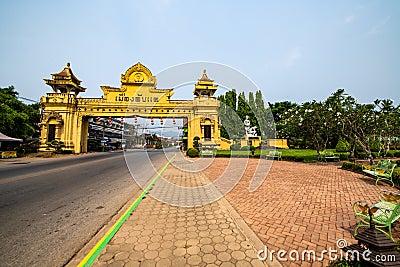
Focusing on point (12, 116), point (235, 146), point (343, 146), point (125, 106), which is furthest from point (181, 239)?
point (12, 116)

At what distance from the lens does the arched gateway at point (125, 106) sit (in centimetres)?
2525

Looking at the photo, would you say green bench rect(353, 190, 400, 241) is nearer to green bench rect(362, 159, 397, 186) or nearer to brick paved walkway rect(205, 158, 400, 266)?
brick paved walkway rect(205, 158, 400, 266)

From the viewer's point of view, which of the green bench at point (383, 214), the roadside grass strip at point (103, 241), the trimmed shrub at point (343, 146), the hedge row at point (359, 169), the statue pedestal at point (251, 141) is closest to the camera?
the roadside grass strip at point (103, 241)

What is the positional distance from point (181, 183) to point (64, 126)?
24391 mm

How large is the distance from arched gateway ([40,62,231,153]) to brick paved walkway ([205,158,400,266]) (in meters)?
19.3

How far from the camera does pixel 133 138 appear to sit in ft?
258

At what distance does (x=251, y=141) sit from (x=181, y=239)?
29.4m

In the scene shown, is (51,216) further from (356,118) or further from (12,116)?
(12,116)

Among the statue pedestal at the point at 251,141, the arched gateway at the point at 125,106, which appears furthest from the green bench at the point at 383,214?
the statue pedestal at the point at 251,141

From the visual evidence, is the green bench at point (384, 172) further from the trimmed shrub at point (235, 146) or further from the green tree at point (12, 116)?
the green tree at point (12, 116)

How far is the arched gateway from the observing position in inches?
994

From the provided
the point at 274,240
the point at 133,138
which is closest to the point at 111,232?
the point at 274,240

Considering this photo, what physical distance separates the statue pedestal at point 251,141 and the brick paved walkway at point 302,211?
22.5 meters

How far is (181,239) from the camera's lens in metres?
3.29
